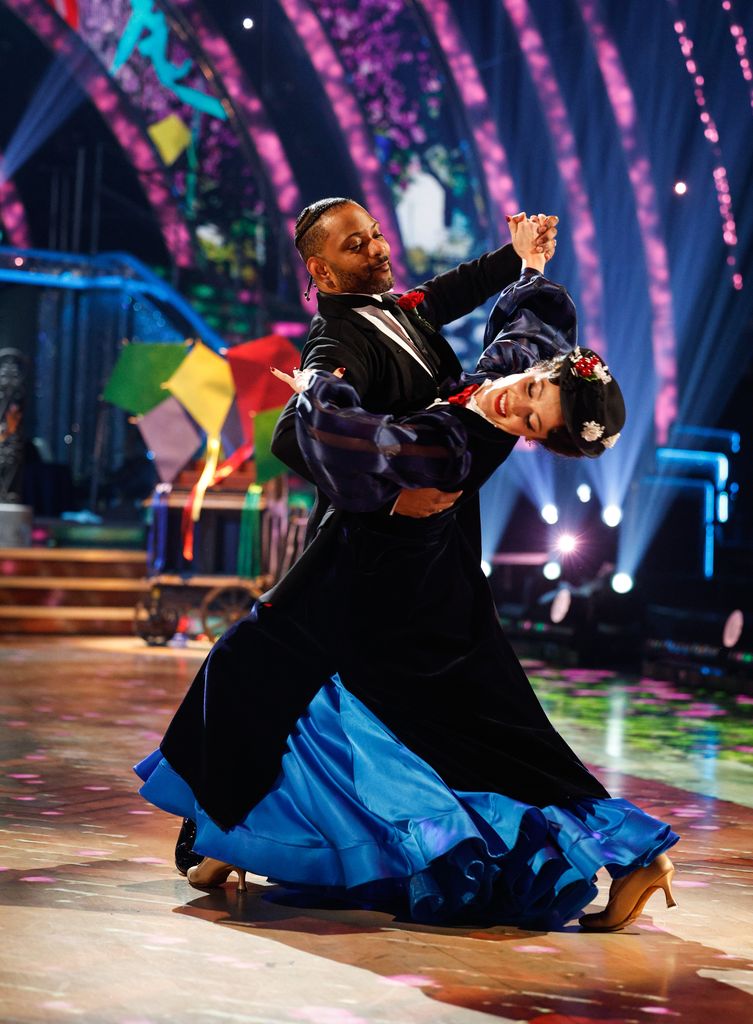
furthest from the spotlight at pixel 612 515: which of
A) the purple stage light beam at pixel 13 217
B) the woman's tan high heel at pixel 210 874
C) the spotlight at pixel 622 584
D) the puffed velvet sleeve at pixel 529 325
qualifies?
the purple stage light beam at pixel 13 217

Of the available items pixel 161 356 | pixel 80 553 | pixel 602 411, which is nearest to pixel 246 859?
pixel 602 411

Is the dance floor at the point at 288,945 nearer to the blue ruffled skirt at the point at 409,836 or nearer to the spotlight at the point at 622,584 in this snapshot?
the blue ruffled skirt at the point at 409,836

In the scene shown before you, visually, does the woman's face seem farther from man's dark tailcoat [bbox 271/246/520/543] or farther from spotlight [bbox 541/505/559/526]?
spotlight [bbox 541/505/559/526]

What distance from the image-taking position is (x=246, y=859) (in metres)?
2.54

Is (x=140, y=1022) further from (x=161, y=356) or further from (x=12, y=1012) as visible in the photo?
(x=161, y=356)

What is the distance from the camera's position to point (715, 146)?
9.18 metres

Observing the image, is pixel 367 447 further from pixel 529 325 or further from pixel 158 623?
pixel 158 623

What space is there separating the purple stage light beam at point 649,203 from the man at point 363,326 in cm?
734

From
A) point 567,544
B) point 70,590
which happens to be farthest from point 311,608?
point 70,590

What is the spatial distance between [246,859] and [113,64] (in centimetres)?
1262

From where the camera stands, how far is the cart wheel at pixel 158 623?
886 centimetres

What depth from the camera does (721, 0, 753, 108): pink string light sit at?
8469mm

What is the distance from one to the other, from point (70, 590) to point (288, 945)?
26.8 ft

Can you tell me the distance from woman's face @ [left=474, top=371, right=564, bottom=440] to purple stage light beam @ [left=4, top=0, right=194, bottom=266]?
12324 mm
